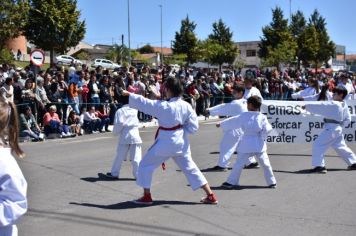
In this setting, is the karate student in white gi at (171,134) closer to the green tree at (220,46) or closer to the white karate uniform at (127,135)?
the white karate uniform at (127,135)

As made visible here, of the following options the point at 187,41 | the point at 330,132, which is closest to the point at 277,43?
the point at 187,41

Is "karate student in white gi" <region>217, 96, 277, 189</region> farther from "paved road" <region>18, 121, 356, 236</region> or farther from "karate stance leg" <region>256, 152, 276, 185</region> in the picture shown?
"paved road" <region>18, 121, 356, 236</region>

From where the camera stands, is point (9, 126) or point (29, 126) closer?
point (9, 126)

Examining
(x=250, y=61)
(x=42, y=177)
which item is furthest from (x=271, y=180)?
(x=250, y=61)

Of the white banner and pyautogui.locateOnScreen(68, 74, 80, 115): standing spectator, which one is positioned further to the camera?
pyautogui.locateOnScreen(68, 74, 80, 115): standing spectator

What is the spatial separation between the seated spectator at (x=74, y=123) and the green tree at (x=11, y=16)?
35.8ft

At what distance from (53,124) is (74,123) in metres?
1.05

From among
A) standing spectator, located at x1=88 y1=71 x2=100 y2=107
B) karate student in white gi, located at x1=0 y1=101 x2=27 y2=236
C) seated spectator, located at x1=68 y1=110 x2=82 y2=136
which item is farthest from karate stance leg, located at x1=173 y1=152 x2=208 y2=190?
standing spectator, located at x1=88 y1=71 x2=100 y2=107

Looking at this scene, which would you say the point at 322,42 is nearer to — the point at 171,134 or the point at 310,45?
the point at 310,45

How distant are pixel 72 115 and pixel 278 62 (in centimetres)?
4256

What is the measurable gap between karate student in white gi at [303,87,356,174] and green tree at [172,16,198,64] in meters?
49.8

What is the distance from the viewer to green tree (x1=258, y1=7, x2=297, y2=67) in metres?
57.9

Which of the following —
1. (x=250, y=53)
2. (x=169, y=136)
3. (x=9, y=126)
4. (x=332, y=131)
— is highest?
(x=250, y=53)

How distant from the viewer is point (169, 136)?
7.70 meters
